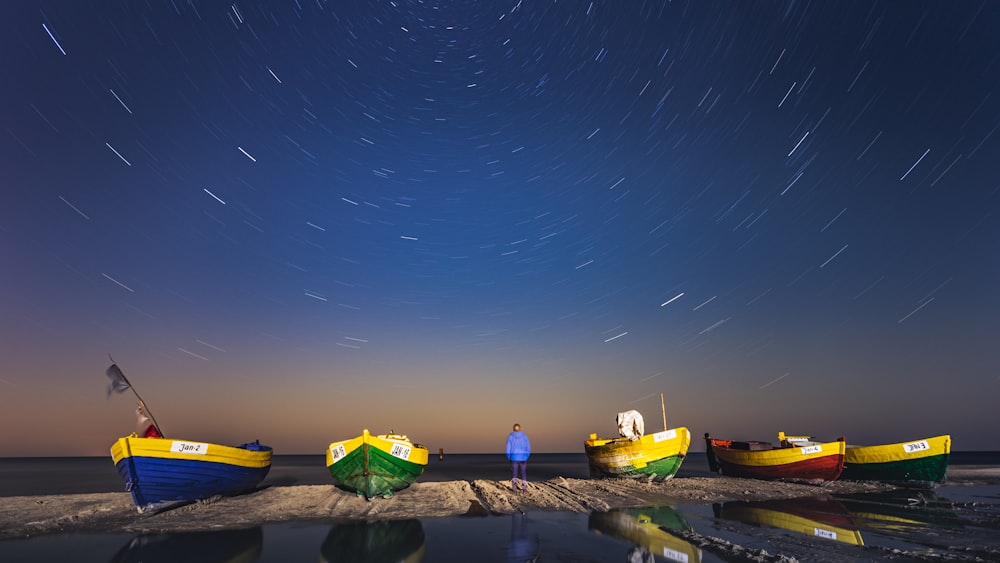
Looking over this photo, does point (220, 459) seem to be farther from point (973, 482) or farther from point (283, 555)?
point (973, 482)

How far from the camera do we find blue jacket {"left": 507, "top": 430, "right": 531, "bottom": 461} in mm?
20312

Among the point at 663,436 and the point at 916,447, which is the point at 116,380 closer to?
the point at 663,436

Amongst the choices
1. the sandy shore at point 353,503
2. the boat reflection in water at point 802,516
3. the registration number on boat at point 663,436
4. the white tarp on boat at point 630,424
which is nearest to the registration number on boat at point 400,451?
the sandy shore at point 353,503

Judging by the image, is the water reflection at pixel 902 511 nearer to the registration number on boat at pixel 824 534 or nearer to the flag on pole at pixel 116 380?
the registration number on boat at pixel 824 534

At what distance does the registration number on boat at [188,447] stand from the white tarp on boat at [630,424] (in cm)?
2131

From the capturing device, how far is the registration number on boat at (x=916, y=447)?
25.6m

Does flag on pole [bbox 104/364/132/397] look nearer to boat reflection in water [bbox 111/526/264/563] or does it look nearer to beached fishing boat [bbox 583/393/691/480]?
boat reflection in water [bbox 111/526/264/563]

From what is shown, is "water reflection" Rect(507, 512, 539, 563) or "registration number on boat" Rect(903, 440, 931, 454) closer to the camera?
"water reflection" Rect(507, 512, 539, 563)

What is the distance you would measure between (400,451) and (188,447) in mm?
7334

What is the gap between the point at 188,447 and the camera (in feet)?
56.7

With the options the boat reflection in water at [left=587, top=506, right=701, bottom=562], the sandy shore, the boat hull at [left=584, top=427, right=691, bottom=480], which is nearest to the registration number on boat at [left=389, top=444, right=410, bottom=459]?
the sandy shore

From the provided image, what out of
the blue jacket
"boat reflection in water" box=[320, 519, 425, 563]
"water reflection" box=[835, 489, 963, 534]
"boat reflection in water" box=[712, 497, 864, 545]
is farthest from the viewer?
the blue jacket

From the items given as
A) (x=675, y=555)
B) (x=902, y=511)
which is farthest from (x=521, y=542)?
(x=902, y=511)

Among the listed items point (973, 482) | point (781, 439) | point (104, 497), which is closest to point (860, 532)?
point (781, 439)
